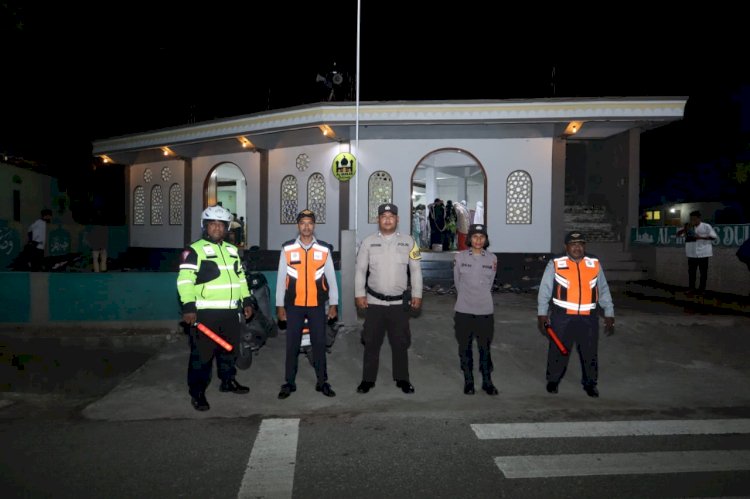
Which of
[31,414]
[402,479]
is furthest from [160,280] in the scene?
[402,479]

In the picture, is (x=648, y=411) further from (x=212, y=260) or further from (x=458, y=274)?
(x=212, y=260)

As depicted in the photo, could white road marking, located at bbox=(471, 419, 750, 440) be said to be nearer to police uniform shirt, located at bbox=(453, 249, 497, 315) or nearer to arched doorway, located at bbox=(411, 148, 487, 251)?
police uniform shirt, located at bbox=(453, 249, 497, 315)

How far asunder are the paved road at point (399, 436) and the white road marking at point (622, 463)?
0.05 feet

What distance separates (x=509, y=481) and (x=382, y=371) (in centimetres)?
307

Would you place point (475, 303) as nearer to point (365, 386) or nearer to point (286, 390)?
point (365, 386)

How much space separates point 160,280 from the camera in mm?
8727

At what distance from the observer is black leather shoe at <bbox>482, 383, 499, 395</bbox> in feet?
19.0

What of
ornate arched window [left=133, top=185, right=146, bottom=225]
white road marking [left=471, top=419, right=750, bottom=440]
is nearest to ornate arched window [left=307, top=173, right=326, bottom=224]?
ornate arched window [left=133, top=185, right=146, bottom=225]

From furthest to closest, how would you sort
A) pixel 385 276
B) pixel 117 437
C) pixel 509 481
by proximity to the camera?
pixel 385 276 → pixel 117 437 → pixel 509 481

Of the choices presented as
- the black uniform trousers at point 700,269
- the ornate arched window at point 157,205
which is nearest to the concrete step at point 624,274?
the black uniform trousers at point 700,269

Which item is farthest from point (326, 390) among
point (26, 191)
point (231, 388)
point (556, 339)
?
point (26, 191)

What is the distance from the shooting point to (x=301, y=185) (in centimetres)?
1572

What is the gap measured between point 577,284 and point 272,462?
3575 millimetres

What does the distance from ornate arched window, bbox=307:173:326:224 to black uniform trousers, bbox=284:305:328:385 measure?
9911mm
